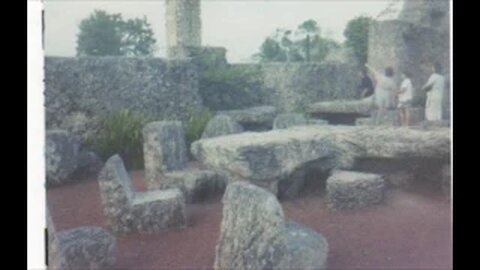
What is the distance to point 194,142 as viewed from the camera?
12.8ft

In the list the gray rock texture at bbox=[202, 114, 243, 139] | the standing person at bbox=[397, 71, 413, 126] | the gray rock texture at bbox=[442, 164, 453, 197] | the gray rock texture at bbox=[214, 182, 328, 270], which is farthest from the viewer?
the gray rock texture at bbox=[442, 164, 453, 197]

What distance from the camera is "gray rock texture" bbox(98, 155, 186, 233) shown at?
3664mm

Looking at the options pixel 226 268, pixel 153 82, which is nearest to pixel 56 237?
pixel 226 268

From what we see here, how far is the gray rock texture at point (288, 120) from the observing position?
375 centimetres

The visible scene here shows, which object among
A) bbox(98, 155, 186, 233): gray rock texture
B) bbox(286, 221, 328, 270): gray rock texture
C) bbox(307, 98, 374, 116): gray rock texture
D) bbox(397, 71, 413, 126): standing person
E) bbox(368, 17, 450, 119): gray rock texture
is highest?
bbox(368, 17, 450, 119): gray rock texture

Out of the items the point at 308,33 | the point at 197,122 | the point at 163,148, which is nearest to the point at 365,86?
the point at 308,33

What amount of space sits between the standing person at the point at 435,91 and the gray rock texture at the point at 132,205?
72.1 inches

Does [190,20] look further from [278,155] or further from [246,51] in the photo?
[278,155]

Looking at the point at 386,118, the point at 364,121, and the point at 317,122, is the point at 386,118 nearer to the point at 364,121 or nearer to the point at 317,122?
the point at 364,121

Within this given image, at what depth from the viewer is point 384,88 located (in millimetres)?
3627

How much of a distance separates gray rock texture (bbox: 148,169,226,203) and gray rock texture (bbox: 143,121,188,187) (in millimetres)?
137

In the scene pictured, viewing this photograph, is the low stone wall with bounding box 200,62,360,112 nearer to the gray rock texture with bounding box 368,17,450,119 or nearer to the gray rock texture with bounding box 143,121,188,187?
the gray rock texture with bounding box 368,17,450,119

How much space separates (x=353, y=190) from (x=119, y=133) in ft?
5.80

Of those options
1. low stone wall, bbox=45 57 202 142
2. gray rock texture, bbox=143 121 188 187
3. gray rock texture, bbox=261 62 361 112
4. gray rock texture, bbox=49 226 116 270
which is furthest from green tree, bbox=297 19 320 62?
gray rock texture, bbox=49 226 116 270
